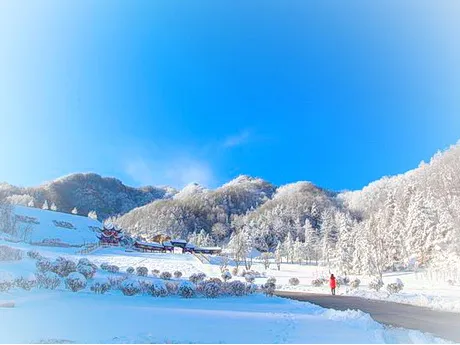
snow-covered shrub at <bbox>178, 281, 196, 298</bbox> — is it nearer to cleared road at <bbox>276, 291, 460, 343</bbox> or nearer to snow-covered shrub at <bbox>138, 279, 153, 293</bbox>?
snow-covered shrub at <bbox>138, 279, 153, 293</bbox>

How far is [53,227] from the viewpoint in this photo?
2731 inches

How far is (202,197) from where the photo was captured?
13925 cm

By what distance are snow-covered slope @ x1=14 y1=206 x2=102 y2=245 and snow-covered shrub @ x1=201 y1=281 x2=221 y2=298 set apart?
51.5m

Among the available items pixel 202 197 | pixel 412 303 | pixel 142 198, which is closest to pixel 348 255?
pixel 412 303

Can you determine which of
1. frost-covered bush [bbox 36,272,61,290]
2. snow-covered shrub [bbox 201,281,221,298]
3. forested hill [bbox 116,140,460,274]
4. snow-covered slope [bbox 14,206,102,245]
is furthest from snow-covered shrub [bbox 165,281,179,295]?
snow-covered slope [bbox 14,206,102,245]

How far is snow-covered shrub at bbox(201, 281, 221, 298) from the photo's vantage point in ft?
48.0

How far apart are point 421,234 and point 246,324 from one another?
1344 inches

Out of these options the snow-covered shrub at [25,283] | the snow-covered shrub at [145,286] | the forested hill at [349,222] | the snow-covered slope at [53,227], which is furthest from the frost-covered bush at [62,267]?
the snow-covered slope at [53,227]

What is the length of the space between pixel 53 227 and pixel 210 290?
64.1m

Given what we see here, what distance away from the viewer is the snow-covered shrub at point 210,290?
1463cm

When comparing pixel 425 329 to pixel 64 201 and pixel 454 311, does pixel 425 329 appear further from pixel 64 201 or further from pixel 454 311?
pixel 64 201

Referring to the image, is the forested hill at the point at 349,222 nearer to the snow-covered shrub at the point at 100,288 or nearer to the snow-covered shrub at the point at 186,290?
the snow-covered shrub at the point at 186,290

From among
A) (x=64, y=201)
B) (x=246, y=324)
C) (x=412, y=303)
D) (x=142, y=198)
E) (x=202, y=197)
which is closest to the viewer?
(x=246, y=324)

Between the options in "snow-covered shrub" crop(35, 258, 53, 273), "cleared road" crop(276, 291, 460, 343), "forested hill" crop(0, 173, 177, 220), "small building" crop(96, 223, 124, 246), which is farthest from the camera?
"forested hill" crop(0, 173, 177, 220)
